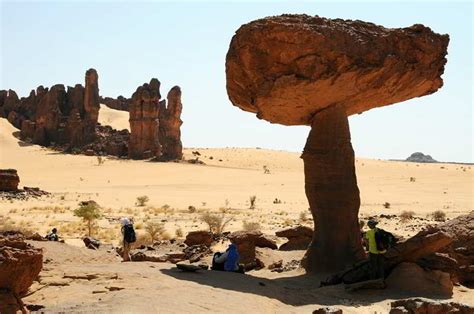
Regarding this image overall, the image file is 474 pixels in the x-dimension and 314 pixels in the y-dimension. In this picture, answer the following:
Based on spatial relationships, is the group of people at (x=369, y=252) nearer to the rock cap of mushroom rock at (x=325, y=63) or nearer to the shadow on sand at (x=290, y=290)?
the shadow on sand at (x=290, y=290)

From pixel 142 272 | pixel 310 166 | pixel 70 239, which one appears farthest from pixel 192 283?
pixel 70 239

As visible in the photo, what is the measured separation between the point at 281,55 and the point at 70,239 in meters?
11.2

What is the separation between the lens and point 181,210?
1195 inches

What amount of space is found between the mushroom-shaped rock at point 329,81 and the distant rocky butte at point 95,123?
173 feet

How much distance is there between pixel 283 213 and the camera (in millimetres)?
29156

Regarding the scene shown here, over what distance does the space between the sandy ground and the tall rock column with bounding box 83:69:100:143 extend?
575 cm

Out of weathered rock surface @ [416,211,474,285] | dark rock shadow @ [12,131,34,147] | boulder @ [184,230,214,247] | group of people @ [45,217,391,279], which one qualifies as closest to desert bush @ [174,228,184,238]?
boulder @ [184,230,214,247]

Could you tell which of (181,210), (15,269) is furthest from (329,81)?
(181,210)

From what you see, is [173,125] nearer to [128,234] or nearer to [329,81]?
[128,234]

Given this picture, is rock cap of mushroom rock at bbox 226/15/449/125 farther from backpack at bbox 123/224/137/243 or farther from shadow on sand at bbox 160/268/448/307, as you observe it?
backpack at bbox 123/224/137/243

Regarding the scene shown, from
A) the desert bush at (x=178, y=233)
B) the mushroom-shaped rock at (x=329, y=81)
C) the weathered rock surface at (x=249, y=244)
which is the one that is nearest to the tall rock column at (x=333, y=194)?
the mushroom-shaped rock at (x=329, y=81)

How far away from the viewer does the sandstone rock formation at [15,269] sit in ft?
25.1

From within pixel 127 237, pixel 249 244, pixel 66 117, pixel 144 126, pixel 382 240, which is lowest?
pixel 249 244

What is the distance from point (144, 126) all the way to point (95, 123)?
10.1 metres
